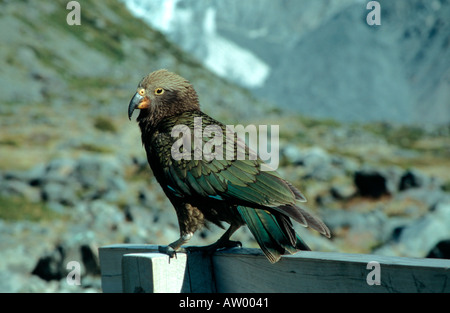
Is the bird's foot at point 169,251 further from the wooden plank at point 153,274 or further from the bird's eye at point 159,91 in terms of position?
the bird's eye at point 159,91

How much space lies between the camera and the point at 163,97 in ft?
15.0

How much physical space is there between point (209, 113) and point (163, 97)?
49.3 metres

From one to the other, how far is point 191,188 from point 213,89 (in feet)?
218

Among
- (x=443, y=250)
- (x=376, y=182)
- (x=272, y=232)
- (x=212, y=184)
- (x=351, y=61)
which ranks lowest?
(x=443, y=250)

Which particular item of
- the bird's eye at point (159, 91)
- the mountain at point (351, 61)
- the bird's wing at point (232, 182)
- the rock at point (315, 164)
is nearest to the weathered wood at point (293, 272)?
the bird's wing at point (232, 182)

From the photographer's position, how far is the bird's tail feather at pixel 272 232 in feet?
9.98

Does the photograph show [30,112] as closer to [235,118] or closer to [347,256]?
[235,118]

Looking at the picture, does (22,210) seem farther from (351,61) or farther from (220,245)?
(351,61)

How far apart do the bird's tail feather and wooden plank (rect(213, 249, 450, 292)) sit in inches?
2.9

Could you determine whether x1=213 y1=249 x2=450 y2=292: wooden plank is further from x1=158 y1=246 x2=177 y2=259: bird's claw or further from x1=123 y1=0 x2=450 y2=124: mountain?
x1=123 y1=0 x2=450 y2=124: mountain

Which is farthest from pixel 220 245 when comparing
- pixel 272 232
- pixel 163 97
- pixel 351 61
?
pixel 351 61

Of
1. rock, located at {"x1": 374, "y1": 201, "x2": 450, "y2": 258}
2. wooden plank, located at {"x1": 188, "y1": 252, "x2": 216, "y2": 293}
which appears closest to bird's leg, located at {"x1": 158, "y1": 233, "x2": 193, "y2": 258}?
wooden plank, located at {"x1": 188, "y1": 252, "x2": 216, "y2": 293}

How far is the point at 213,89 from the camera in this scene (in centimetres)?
6975

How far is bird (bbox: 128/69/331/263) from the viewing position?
129 inches
